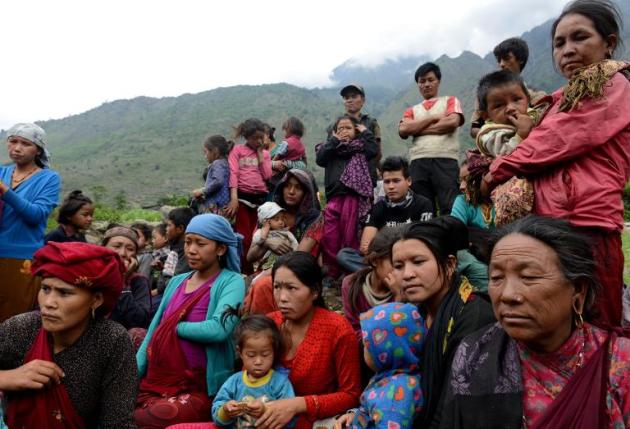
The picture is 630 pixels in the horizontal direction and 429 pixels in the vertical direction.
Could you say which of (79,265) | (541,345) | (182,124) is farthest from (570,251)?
(182,124)

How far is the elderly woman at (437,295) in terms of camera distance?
2.40 metres

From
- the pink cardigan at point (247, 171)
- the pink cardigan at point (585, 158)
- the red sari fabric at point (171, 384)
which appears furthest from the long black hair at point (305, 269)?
the pink cardigan at point (247, 171)

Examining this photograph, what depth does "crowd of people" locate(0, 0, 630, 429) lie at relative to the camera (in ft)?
6.04

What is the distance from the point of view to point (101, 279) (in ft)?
8.52

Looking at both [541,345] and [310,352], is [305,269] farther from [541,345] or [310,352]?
[541,345]

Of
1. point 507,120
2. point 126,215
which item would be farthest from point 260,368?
point 126,215

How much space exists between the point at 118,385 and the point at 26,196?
257cm

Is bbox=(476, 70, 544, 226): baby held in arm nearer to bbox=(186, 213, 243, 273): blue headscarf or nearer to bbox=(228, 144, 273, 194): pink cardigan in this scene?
bbox=(186, 213, 243, 273): blue headscarf

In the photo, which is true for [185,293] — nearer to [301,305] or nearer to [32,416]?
[301,305]

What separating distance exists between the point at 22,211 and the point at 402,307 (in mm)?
3364

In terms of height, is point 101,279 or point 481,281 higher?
point 101,279

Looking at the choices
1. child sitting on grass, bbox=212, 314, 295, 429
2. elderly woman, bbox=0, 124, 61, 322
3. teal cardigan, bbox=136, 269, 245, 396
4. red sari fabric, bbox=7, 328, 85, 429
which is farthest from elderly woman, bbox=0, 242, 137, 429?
elderly woman, bbox=0, 124, 61, 322

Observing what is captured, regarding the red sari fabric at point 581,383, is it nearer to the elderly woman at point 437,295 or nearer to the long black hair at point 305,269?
the elderly woman at point 437,295

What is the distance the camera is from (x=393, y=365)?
259 centimetres
